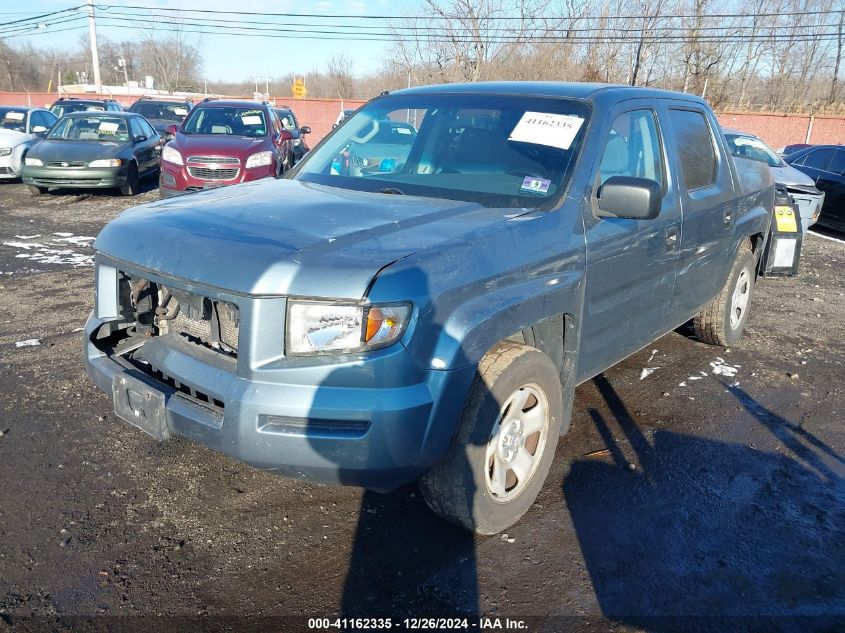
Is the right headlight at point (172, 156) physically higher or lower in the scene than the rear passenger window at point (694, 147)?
lower

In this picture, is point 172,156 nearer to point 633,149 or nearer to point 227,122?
point 227,122

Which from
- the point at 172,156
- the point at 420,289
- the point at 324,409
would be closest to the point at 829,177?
the point at 172,156

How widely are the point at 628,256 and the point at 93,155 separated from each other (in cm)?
1098

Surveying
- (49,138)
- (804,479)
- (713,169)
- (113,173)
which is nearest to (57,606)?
(804,479)

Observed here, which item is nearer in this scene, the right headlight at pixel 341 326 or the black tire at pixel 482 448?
the right headlight at pixel 341 326

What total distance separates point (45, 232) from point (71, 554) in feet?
25.4

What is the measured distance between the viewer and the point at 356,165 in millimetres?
3799

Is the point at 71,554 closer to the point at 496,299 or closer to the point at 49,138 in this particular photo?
the point at 496,299

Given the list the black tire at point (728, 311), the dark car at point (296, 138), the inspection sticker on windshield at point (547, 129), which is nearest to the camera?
the inspection sticker on windshield at point (547, 129)

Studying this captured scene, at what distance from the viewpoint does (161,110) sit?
18.5 metres

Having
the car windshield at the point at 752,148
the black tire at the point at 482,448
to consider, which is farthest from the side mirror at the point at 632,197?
the car windshield at the point at 752,148

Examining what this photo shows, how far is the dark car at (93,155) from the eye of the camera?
11531 mm

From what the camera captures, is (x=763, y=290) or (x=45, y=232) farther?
(x=45, y=232)

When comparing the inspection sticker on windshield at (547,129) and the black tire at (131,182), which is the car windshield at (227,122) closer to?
the black tire at (131,182)
